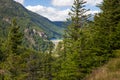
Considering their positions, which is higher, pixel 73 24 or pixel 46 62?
pixel 73 24

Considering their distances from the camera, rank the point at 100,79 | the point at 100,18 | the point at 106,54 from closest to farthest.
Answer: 1. the point at 100,79
2. the point at 106,54
3. the point at 100,18

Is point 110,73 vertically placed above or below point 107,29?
below

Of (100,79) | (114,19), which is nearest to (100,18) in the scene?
(114,19)

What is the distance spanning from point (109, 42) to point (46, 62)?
46436 millimetres

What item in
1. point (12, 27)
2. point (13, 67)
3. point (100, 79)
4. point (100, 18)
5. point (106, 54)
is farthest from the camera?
point (12, 27)

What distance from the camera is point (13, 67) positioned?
3994 centimetres

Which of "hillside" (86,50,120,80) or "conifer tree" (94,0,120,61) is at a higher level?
"conifer tree" (94,0,120,61)

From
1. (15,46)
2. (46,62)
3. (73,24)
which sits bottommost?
(46,62)

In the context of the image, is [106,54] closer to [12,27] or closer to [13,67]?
[13,67]

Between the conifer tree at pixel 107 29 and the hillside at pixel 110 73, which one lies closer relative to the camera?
the hillside at pixel 110 73

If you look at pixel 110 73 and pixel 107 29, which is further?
pixel 107 29

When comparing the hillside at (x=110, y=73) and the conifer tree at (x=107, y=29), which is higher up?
the conifer tree at (x=107, y=29)

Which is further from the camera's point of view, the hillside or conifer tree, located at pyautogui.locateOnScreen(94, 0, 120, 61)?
conifer tree, located at pyautogui.locateOnScreen(94, 0, 120, 61)

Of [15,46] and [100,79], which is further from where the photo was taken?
[15,46]
